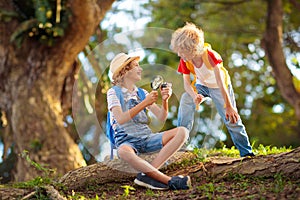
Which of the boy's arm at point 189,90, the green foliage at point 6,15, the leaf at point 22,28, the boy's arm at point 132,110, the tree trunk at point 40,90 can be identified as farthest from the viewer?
the green foliage at point 6,15

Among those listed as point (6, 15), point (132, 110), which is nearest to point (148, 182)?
point (132, 110)

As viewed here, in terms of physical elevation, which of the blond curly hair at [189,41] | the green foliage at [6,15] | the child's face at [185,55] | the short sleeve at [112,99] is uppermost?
the green foliage at [6,15]

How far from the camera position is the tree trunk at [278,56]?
10734 millimetres

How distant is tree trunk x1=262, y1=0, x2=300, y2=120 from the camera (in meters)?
10.7

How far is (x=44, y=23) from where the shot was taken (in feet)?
24.4

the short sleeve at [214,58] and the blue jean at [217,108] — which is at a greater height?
the short sleeve at [214,58]

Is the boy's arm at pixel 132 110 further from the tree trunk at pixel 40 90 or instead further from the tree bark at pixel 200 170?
the tree trunk at pixel 40 90

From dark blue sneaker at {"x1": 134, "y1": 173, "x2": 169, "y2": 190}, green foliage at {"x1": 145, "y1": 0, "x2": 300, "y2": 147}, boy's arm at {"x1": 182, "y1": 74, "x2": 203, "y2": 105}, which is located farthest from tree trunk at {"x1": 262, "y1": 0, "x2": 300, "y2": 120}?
dark blue sneaker at {"x1": 134, "y1": 173, "x2": 169, "y2": 190}

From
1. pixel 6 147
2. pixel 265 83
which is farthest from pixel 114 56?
pixel 265 83

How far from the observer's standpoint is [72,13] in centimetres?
758

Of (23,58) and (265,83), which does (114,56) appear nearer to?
(23,58)

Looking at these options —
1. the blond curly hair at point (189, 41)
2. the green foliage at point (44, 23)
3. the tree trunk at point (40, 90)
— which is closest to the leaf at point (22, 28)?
the green foliage at point (44, 23)

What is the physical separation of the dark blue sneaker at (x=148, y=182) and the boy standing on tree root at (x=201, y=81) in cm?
53

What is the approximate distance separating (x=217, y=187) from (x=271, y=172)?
471 mm
